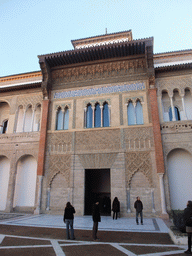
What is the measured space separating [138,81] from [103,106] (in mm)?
2475

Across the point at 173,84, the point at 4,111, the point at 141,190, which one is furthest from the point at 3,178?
the point at 173,84

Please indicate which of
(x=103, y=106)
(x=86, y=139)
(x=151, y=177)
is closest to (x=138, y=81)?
(x=103, y=106)

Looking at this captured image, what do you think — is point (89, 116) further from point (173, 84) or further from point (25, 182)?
point (25, 182)

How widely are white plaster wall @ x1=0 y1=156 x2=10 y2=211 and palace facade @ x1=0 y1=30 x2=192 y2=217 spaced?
0.19 ft

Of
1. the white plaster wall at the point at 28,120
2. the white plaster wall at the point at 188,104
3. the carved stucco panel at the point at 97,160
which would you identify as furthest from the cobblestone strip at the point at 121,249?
the white plaster wall at the point at 28,120

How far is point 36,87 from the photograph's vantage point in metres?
13.1

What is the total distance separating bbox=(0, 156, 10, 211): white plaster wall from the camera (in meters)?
12.1

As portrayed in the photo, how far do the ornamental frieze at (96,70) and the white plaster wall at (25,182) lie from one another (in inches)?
215

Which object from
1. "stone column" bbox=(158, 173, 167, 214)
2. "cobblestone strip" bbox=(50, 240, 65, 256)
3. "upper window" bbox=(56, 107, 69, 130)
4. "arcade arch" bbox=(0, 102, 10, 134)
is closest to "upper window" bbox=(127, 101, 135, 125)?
"stone column" bbox=(158, 173, 167, 214)

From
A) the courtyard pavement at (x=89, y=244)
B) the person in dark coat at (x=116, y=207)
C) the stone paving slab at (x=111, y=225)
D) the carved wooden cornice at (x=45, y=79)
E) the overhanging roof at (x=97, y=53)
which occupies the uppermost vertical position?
the overhanging roof at (x=97, y=53)

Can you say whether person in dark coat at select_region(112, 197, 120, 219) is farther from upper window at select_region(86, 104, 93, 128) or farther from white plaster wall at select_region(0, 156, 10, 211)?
white plaster wall at select_region(0, 156, 10, 211)

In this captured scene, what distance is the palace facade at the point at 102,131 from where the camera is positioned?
1002 cm

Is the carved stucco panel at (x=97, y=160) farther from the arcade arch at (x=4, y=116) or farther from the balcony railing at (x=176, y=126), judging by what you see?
the arcade arch at (x=4, y=116)

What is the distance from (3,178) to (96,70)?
8.83m
